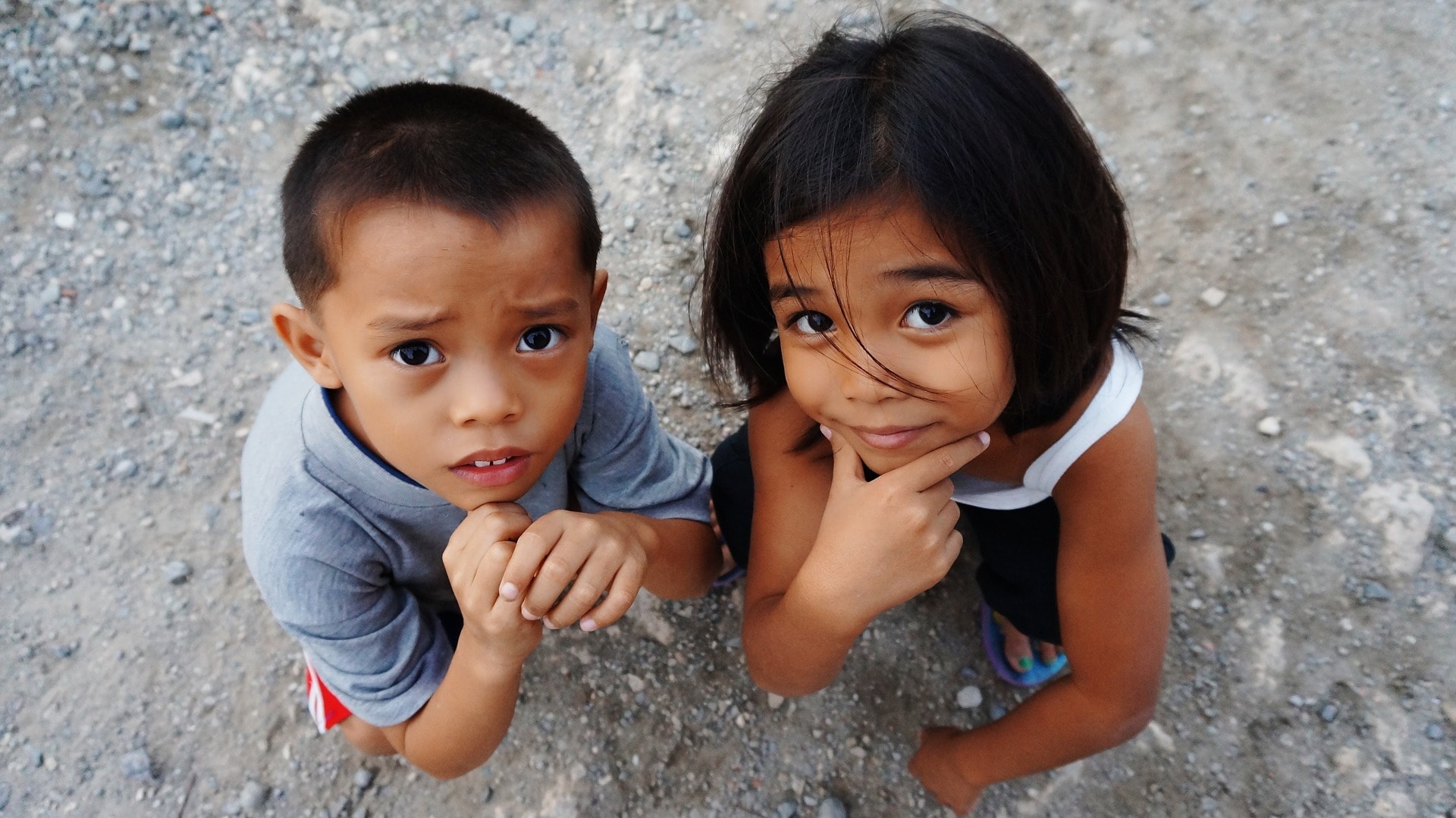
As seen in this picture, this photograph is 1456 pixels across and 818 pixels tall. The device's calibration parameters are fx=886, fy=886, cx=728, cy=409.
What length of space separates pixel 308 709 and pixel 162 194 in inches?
74.1

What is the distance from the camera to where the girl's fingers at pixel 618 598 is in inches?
52.1

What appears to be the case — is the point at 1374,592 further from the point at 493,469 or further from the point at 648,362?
the point at 493,469

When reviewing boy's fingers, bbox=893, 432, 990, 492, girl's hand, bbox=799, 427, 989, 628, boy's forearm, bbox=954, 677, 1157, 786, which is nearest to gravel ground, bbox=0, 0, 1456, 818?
boy's forearm, bbox=954, 677, 1157, 786

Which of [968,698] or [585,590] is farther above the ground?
[585,590]

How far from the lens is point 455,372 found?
48.5 inches

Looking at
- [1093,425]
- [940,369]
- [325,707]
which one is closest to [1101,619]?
[1093,425]

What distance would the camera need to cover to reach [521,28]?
10.6ft

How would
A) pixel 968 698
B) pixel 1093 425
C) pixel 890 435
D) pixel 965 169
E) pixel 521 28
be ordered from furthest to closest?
pixel 521 28
pixel 968 698
pixel 1093 425
pixel 890 435
pixel 965 169

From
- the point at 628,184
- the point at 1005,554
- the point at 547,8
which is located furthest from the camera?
the point at 547,8

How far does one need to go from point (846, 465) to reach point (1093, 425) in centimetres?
41

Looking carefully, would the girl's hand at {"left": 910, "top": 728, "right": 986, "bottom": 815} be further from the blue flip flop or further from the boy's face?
the boy's face

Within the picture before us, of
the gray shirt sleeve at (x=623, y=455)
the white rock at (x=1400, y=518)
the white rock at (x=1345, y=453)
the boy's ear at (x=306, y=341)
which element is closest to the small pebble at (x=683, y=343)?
the gray shirt sleeve at (x=623, y=455)

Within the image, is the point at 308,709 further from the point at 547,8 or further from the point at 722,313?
the point at 547,8

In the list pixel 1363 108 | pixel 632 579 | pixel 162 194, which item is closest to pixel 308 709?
pixel 632 579
